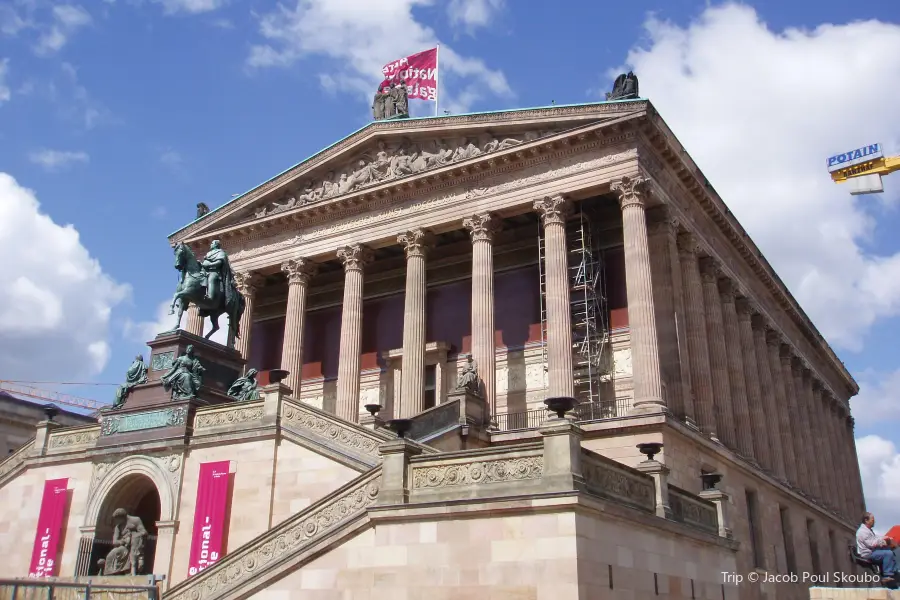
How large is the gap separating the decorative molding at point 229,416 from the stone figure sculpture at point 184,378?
0.83 m

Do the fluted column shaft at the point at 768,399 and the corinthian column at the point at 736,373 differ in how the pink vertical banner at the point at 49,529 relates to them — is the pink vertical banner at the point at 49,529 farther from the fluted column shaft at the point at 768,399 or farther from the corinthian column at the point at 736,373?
the fluted column shaft at the point at 768,399

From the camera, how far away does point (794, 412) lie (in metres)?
52.0

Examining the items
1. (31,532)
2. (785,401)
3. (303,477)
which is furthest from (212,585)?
(785,401)

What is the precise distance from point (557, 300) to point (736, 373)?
40.5ft

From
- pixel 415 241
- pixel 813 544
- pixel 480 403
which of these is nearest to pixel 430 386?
pixel 415 241

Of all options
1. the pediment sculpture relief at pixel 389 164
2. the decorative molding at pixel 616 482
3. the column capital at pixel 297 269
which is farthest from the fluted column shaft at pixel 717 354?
the decorative molding at pixel 616 482

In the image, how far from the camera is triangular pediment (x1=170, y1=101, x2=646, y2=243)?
117 ft

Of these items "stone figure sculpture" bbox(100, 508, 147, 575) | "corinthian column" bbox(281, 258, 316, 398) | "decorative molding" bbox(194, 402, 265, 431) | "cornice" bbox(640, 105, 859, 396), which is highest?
"cornice" bbox(640, 105, 859, 396)

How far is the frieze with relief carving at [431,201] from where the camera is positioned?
1379 inches

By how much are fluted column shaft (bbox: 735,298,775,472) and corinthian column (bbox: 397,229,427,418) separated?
17.0m

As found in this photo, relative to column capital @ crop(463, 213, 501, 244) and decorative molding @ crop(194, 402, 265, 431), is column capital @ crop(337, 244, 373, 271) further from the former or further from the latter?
decorative molding @ crop(194, 402, 265, 431)

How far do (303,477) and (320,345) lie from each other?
76.6 feet

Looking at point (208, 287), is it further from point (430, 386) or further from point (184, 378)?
point (430, 386)

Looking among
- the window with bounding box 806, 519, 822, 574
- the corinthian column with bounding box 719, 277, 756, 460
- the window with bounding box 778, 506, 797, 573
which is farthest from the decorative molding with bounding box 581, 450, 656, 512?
the window with bounding box 806, 519, 822, 574
